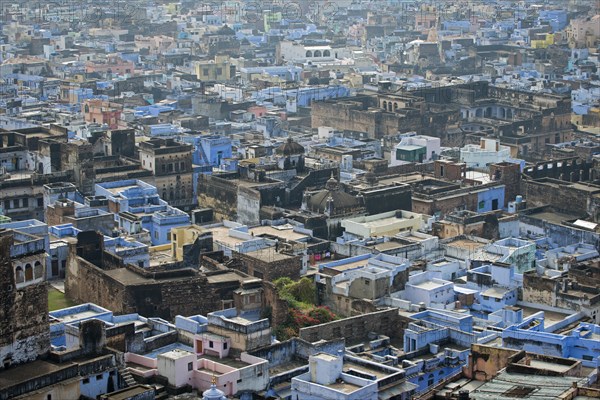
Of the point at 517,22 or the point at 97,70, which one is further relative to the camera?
the point at 517,22

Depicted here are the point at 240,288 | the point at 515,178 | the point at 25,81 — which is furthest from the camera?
the point at 25,81

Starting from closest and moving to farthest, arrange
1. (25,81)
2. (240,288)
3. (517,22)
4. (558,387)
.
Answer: (558,387), (240,288), (25,81), (517,22)

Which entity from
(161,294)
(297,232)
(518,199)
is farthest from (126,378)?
(518,199)

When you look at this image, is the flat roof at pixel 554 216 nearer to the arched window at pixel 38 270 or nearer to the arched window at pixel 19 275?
the arched window at pixel 38 270

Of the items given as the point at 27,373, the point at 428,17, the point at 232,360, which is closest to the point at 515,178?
the point at 232,360

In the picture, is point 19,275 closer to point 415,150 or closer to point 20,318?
point 20,318

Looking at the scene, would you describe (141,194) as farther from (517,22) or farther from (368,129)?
(517,22)

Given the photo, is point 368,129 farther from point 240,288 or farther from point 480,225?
point 240,288
